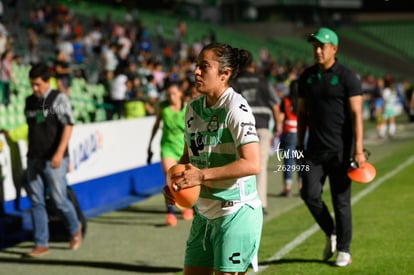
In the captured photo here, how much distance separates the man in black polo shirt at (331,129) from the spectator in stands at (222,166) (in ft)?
9.04

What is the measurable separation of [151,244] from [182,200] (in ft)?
17.1

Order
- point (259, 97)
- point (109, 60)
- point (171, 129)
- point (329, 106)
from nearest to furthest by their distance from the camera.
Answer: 1. point (329, 106)
2. point (171, 129)
3. point (259, 97)
4. point (109, 60)

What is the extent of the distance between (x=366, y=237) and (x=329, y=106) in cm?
239

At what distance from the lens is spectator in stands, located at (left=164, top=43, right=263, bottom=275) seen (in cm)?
447

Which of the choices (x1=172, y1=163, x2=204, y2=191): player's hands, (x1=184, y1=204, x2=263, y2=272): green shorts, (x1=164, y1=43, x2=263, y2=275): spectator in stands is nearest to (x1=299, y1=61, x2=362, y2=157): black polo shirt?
(x1=164, y1=43, x2=263, y2=275): spectator in stands

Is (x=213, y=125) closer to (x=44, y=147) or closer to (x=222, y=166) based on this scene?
(x=222, y=166)

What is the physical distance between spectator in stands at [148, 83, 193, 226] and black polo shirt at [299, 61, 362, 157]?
121 inches

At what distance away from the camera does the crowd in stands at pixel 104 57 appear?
643 inches

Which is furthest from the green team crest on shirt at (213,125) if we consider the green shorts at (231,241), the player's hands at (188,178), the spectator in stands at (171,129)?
the spectator in stands at (171,129)

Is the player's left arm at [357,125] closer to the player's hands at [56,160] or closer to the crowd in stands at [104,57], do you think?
the player's hands at [56,160]

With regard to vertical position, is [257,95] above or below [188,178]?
below

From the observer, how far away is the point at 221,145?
14.9 ft

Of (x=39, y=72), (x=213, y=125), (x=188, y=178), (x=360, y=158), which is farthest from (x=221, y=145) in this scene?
(x=39, y=72)

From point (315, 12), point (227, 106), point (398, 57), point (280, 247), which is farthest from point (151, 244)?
point (315, 12)
